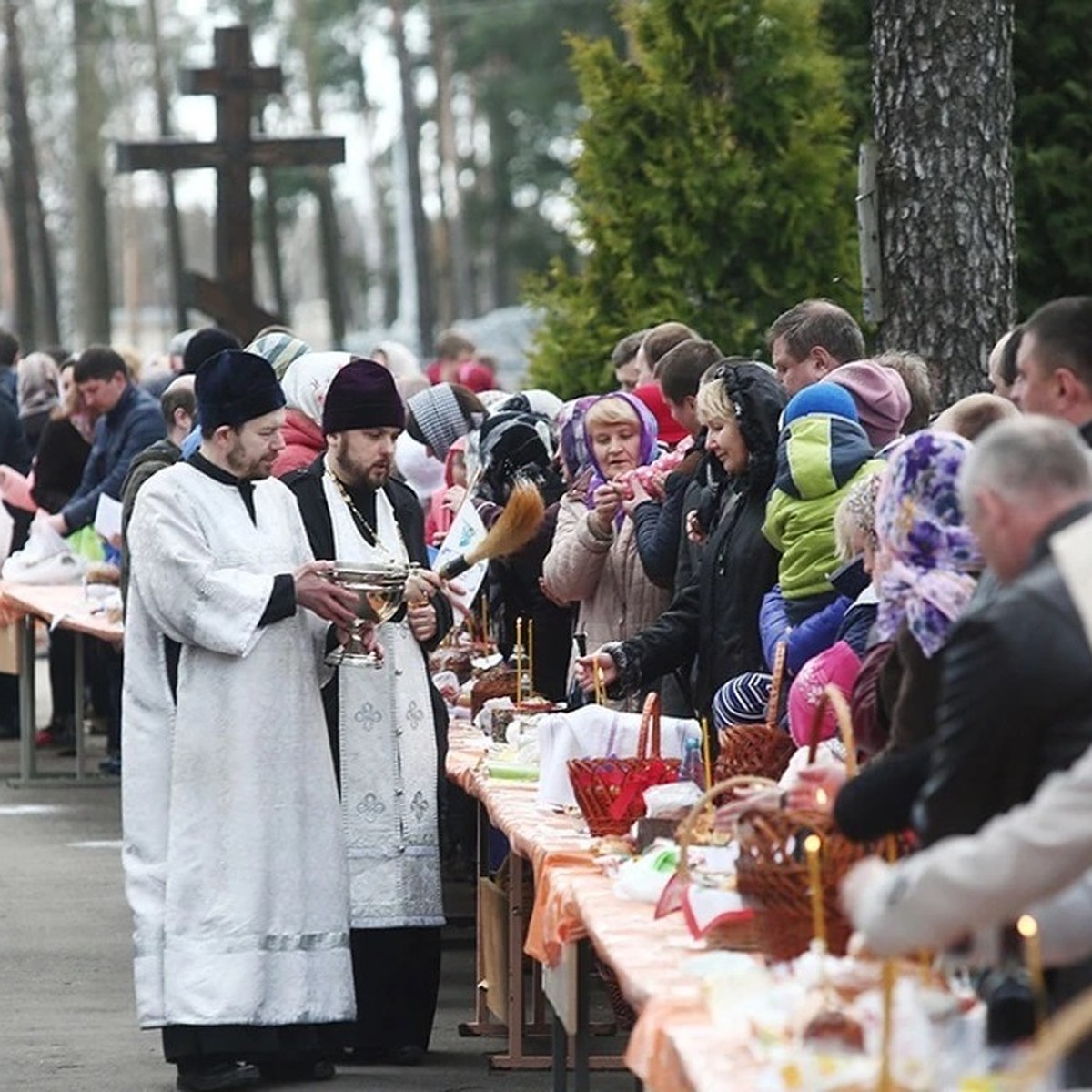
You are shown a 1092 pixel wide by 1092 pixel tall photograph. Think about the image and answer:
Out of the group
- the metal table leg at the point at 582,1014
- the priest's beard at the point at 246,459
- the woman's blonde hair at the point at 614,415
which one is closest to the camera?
the metal table leg at the point at 582,1014

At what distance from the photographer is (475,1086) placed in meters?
8.21

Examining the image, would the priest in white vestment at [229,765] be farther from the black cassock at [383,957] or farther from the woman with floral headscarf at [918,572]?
the woman with floral headscarf at [918,572]

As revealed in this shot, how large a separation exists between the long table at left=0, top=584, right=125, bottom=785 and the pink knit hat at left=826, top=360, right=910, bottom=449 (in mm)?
6299

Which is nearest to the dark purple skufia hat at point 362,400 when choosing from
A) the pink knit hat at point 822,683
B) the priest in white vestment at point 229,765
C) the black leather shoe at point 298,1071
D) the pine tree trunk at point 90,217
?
the priest in white vestment at point 229,765

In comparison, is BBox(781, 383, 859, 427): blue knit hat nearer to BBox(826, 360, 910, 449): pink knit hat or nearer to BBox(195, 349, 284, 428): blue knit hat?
BBox(826, 360, 910, 449): pink knit hat

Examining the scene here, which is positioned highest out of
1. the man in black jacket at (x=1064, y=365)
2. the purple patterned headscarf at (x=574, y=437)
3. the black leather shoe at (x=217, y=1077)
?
the man in black jacket at (x=1064, y=365)

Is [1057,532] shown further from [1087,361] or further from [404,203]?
[404,203]

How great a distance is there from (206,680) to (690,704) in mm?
1432

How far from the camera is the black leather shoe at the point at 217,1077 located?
806 centimetres

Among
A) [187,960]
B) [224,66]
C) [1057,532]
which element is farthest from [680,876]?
[224,66]

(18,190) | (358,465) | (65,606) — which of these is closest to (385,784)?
(358,465)

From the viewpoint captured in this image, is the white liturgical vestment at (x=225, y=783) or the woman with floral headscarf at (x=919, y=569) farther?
the white liturgical vestment at (x=225, y=783)

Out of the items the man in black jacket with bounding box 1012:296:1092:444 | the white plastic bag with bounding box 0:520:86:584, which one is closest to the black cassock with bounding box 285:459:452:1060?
the man in black jacket with bounding box 1012:296:1092:444

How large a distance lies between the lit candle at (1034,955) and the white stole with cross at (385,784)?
4164 millimetres
